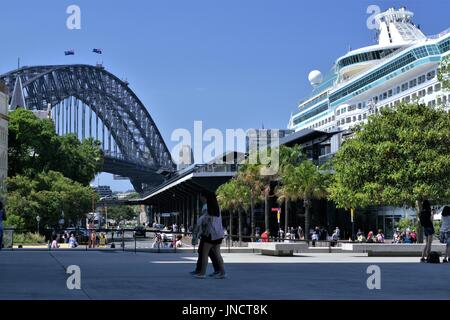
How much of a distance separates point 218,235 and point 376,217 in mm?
65916

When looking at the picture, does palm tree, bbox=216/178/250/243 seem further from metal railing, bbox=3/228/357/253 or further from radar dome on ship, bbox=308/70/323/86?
radar dome on ship, bbox=308/70/323/86

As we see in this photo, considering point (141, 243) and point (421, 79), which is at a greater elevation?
point (421, 79)

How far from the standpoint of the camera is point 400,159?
1672 inches

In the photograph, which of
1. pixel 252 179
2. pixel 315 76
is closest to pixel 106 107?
pixel 315 76

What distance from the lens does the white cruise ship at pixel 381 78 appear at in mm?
89625

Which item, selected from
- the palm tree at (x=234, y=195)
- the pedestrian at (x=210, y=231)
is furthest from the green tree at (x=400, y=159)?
the palm tree at (x=234, y=195)

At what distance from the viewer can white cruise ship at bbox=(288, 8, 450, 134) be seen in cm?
8962

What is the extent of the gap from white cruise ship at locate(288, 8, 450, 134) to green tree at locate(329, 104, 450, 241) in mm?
39833

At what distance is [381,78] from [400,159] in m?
60.1

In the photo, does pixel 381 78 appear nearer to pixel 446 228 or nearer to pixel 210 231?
pixel 446 228

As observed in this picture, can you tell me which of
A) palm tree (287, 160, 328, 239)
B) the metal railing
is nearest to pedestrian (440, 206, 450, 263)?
the metal railing

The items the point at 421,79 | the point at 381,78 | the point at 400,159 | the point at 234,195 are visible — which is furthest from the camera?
the point at 381,78

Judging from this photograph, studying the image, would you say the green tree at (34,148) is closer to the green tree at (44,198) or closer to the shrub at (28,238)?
the green tree at (44,198)

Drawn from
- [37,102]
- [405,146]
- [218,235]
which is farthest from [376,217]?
[37,102]
